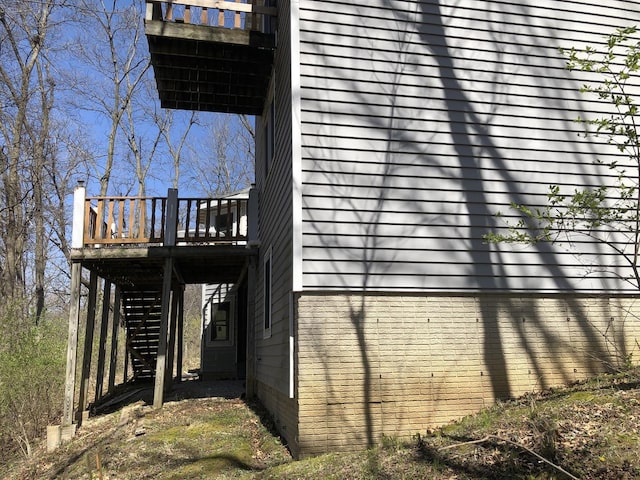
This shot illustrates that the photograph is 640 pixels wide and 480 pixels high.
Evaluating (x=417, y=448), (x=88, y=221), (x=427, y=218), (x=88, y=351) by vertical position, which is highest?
(x=88, y=221)

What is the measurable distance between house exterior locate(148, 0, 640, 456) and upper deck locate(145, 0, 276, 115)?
1.40 meters

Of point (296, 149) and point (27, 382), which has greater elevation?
point (296, 149)

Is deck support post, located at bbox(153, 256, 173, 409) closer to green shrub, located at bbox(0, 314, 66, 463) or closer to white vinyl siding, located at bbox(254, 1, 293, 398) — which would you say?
white vinyl siding, located at bbox(254, 1, 293, 398)

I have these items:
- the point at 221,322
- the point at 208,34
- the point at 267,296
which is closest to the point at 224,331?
the point at 221,322

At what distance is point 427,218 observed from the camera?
22.6ft

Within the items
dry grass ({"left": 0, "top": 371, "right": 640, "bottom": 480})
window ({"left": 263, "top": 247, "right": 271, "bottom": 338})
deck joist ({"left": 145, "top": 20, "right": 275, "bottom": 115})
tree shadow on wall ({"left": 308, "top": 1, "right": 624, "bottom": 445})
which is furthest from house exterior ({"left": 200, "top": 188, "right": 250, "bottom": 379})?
tree shadow on wall ({"left": 308, "top": 1, "right": 624, "bottom": 445})

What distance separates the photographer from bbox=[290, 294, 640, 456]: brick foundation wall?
20.4 feet

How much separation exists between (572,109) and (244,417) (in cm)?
747

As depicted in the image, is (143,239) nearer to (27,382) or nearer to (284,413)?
(27,382)

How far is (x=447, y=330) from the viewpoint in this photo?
21.9 ft

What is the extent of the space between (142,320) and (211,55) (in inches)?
283

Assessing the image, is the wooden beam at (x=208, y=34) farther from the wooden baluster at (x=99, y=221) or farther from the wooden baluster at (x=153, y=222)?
the wooden baluster at (x=99, y=221)

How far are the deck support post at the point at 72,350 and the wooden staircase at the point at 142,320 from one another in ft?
9.80

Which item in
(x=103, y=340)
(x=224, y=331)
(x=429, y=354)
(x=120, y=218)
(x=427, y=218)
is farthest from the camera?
(x=224, y=331)
